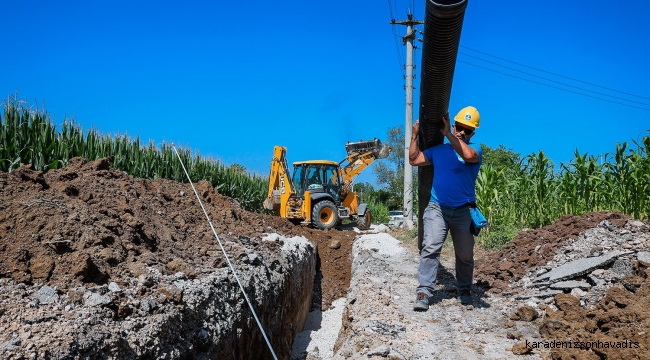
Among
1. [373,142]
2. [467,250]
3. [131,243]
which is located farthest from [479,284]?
[373,142]

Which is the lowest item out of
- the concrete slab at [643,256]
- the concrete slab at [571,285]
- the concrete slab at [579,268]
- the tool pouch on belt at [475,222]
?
the concrete slab at [571,285]

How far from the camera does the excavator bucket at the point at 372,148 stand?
16375 millimetres

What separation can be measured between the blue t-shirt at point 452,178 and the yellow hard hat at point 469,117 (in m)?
0.26

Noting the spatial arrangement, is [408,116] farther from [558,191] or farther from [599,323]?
[599,323]

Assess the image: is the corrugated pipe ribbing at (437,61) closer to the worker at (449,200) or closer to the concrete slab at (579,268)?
the worker at (449,200)

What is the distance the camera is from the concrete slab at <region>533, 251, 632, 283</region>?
4.83 metres

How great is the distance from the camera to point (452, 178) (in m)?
4.65

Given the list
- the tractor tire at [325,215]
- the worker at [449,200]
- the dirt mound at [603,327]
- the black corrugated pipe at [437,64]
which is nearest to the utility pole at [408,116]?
the tractor tire at [325,215]

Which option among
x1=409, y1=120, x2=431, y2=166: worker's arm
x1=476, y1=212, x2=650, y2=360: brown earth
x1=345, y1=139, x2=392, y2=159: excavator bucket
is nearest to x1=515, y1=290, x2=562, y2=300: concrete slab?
x1=476, y1=212, x2=650, y2=360: brown earth

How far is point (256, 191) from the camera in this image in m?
18.8

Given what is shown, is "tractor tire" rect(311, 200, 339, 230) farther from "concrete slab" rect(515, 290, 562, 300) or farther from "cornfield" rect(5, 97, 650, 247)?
"concrete slab" rect(515, 290, 562, 300)

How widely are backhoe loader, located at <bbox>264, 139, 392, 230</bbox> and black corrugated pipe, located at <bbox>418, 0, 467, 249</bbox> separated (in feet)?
29.9

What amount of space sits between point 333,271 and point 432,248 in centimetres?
590

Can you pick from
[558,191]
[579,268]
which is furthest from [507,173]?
[579,268]
